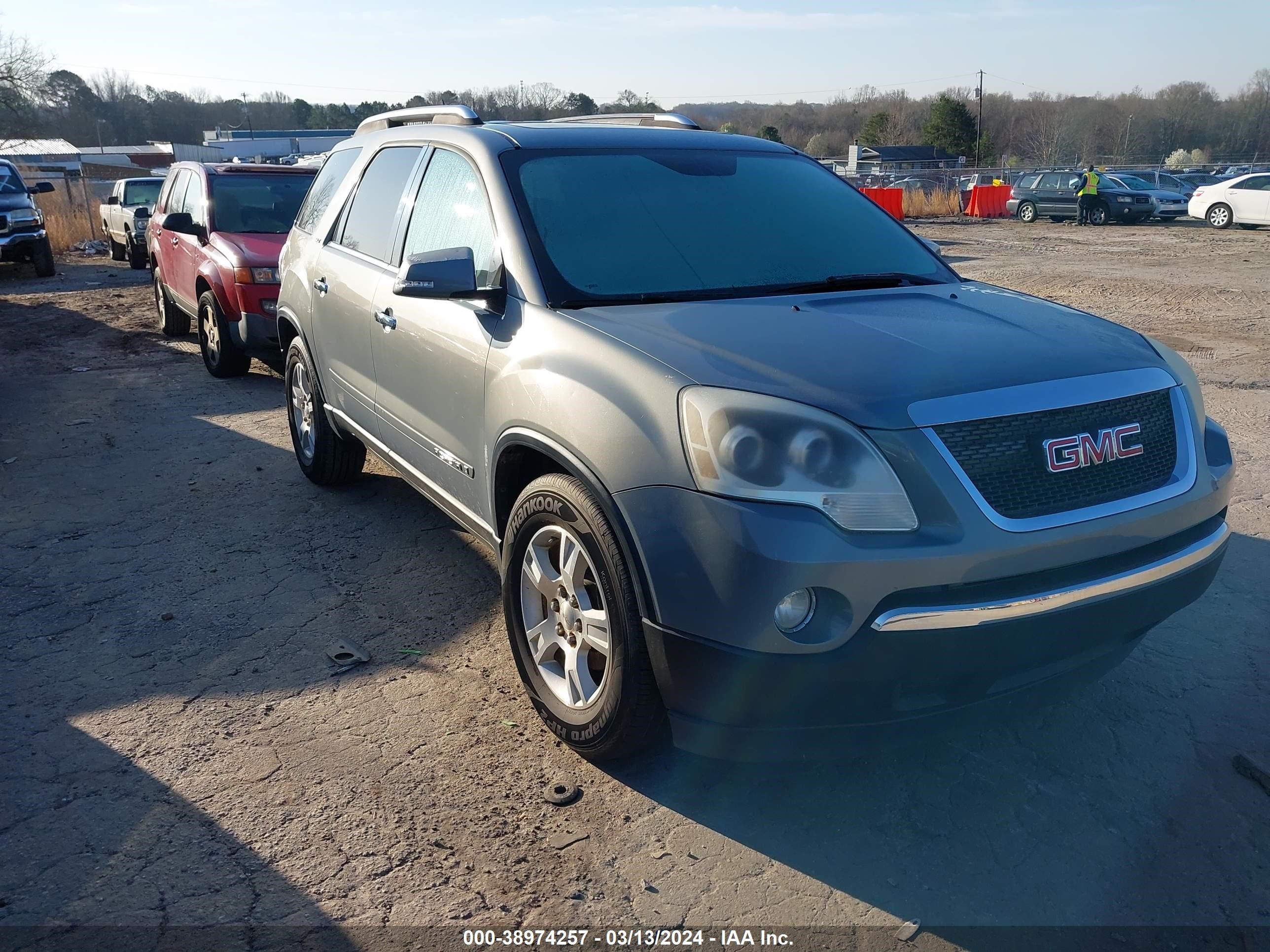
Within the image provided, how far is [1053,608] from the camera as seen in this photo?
2418mm

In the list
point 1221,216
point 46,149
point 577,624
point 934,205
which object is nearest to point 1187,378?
point 577,624

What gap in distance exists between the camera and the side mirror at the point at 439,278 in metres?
3.22

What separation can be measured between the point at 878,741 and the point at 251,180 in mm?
8967

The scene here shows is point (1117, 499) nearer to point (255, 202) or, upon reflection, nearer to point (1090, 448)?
point (1090, 448)

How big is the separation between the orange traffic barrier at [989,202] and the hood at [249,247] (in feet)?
97.9

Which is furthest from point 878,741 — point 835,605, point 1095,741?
point 1095,741

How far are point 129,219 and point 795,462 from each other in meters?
20.8

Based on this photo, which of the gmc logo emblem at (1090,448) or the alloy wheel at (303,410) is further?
the alloy wheel at (303,410)

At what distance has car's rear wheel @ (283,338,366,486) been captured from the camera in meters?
5.41

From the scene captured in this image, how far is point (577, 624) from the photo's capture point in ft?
9.73

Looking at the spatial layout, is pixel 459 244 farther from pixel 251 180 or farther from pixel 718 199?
pixel 251 180

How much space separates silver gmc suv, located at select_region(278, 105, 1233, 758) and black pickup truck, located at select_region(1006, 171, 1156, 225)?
2889 cm

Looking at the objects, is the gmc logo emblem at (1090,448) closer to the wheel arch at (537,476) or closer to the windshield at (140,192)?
the wheel arch at (537,476)

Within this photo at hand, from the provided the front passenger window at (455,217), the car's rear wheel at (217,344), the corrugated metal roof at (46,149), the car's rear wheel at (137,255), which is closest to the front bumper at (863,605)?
the front passenger window at (455,217)
